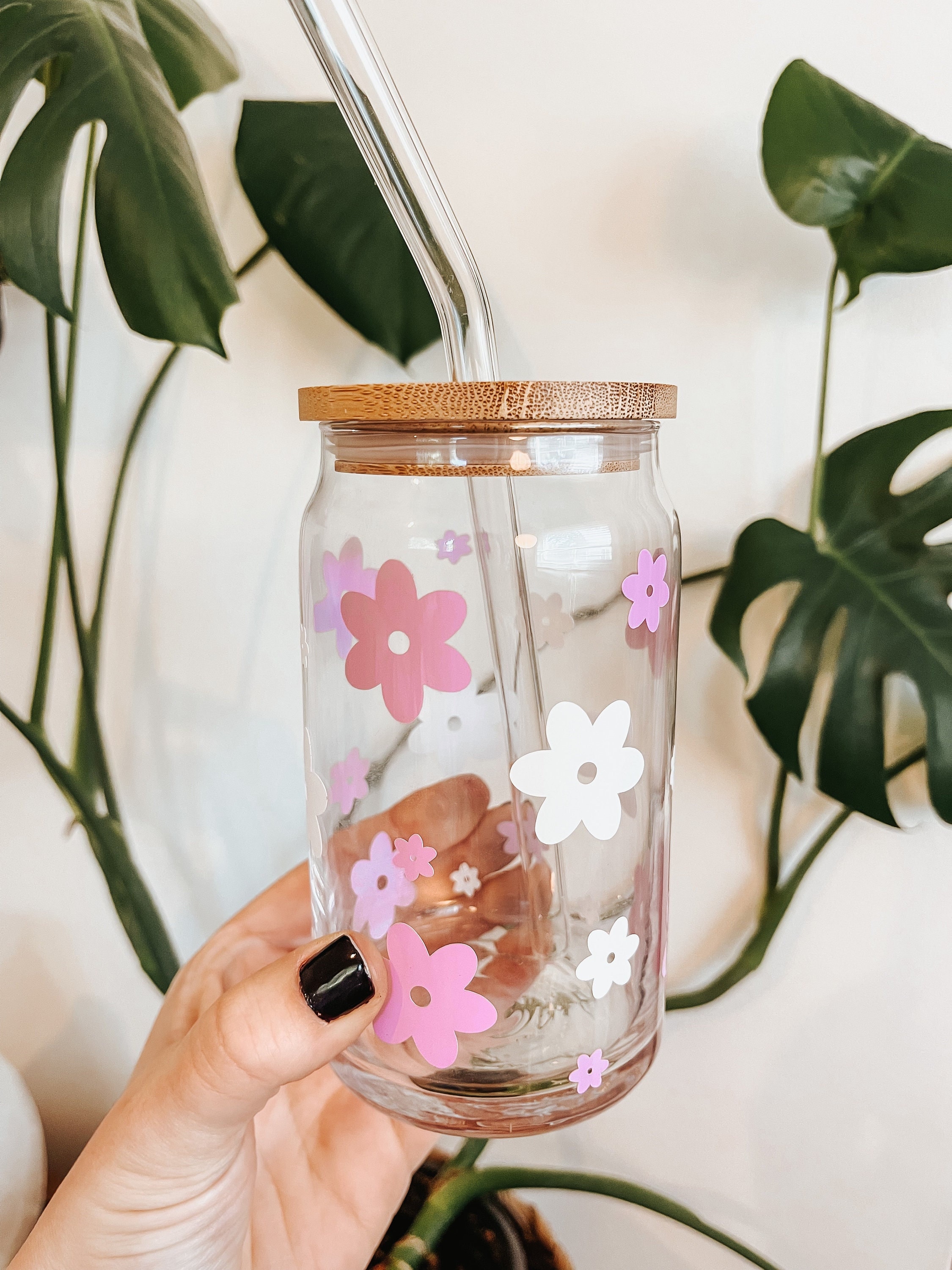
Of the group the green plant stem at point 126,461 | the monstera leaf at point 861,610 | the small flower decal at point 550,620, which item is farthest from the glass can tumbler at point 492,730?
the green plant stem at point 126,461

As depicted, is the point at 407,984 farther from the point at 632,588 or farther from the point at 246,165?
the point at 246,165

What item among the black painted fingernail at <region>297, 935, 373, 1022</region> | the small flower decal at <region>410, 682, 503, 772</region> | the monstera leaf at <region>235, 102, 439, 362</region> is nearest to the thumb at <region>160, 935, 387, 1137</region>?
the black painted fingernail at <region>297, 935, 373, 1022</region>

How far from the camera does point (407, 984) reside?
0.41 meters

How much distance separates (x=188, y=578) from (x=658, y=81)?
0.52 metres

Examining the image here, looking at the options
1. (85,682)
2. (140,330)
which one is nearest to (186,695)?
(85,682)

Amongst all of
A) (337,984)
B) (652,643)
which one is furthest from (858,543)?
(337,984)

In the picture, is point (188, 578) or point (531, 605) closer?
point (531, 605)

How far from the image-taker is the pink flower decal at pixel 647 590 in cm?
41

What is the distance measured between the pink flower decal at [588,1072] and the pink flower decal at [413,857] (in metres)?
0.13

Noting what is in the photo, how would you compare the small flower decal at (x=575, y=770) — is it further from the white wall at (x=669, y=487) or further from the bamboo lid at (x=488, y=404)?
the white wall at (x=669, y=487)

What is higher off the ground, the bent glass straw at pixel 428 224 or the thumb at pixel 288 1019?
the bent glass straw at pixel 428 224

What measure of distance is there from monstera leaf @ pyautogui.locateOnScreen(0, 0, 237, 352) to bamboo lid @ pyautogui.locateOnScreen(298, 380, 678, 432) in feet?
0.61

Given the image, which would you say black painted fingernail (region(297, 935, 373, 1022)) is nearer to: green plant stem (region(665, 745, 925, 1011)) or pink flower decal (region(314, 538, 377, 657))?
pink flower decal (region(314, 538, 377, 657))

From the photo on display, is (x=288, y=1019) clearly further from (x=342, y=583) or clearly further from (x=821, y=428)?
(x=821, y=428)
